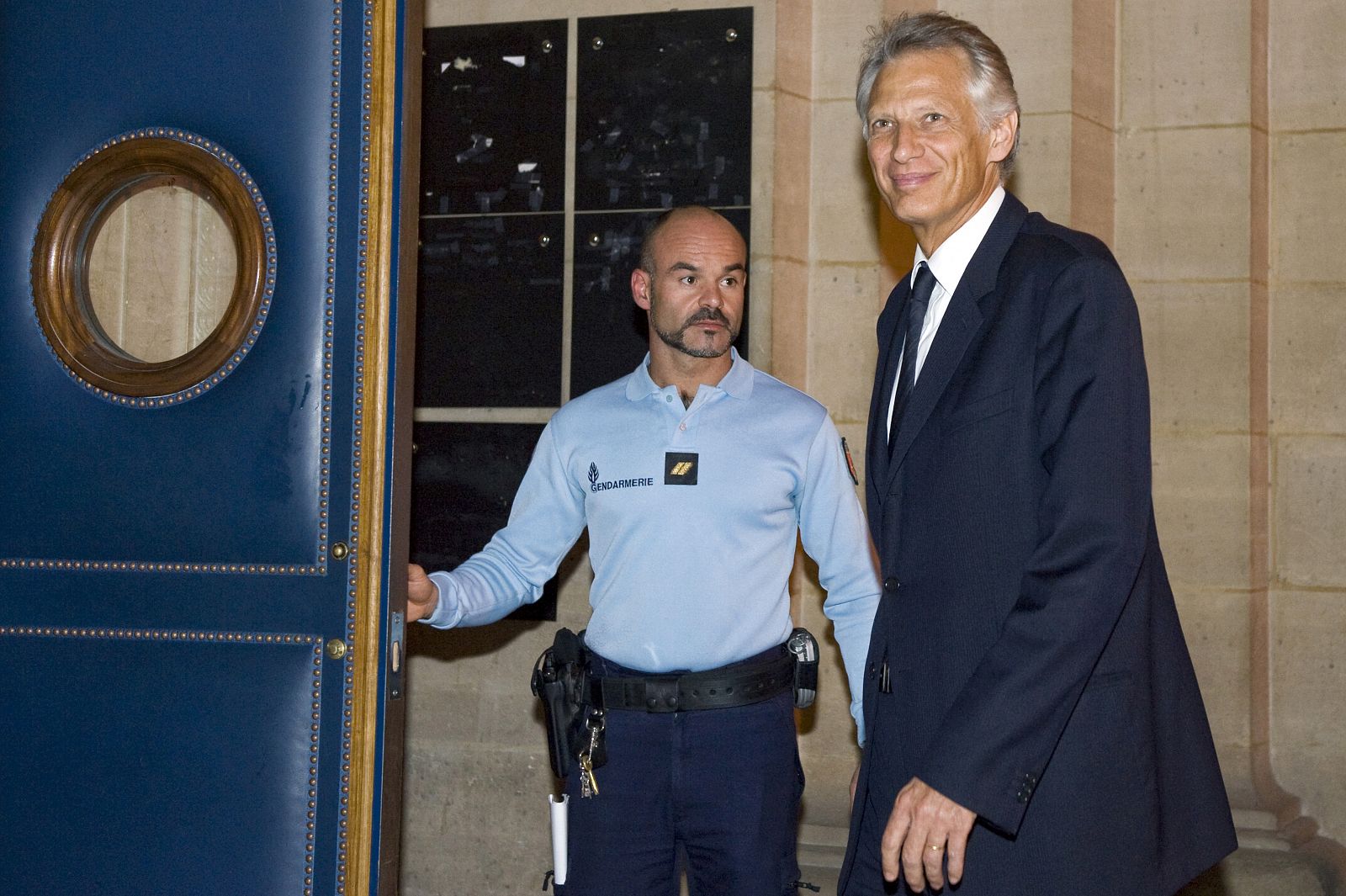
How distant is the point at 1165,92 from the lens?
4.02 m

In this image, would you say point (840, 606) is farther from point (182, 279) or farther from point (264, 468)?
point (182, 279)

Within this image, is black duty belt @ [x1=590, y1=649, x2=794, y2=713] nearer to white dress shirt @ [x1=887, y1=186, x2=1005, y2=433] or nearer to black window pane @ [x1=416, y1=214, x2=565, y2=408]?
white dress shirt @ [x1=887, y1=186, x2=1005, y2=433]

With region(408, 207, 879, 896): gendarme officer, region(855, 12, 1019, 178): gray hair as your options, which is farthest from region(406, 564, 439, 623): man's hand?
region(855, 12, 1019, 178): gray hair

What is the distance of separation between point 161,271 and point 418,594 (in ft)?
3.24

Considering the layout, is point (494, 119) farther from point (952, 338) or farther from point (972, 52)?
point (952, 338)

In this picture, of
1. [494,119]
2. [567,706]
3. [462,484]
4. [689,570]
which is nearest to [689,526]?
[689,570]

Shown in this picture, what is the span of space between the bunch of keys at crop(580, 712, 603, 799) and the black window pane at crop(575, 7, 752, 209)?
1877 mm

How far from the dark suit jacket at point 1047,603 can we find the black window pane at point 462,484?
2.49m

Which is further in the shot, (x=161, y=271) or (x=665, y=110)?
(x=665, y=110)

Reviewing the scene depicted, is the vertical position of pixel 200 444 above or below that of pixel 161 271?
below

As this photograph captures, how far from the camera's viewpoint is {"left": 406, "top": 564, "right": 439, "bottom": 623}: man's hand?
278cm

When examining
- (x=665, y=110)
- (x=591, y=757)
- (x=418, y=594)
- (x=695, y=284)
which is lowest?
(x=591, y=757)

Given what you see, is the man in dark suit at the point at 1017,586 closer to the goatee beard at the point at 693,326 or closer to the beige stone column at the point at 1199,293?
the goatee beard at the point at 693,326

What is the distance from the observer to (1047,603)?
160 cm
